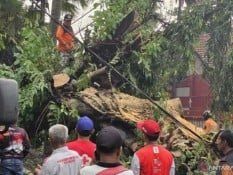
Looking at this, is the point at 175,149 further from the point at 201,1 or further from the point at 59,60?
the point at 201,1

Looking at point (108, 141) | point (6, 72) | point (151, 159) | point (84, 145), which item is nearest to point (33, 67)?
point (6, 72)

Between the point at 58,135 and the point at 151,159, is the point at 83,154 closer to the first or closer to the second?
the point at 58,135

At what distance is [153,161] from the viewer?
5160 millimetres

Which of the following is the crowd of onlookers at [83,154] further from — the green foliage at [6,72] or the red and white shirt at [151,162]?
the green foliage at [6,72]

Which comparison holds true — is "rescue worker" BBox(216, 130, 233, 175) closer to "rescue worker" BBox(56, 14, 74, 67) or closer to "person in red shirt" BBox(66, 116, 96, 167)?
"person in red shirt" BBox(66, 116, 96, 167)

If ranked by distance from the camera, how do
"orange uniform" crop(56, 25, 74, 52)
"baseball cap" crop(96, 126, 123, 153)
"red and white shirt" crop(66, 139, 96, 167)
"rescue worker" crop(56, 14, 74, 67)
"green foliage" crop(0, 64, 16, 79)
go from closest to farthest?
"baseball cap" crop(96, 126, 123, 153)
"red and white shirt" crop(66, 139, 96, 167)
"green foliage" crop(0, 64, 16, 79)
"rescue worker" crop(56, 14, 74, 67)
"orange uniform" crop(56, 25, 74, 52)

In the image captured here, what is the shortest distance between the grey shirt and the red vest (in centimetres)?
71

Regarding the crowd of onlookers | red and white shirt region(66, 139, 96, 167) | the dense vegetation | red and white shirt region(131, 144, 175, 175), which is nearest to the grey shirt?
the crowd of onlookers

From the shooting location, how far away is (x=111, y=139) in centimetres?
338

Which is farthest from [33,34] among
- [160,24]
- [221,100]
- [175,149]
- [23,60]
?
[221,100]

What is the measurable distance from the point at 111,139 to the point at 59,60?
6826mm

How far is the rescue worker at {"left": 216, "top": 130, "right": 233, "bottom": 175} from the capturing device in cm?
489

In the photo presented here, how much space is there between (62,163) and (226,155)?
1651 millimetres

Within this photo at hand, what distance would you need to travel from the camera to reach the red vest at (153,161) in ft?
16.9
